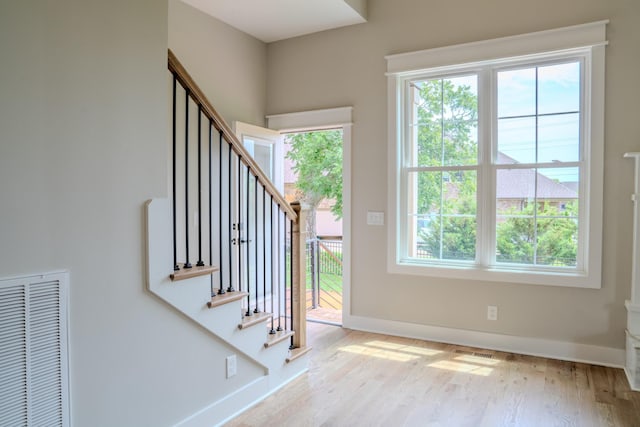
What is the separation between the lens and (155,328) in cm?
204

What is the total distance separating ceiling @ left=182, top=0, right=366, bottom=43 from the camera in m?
3.64

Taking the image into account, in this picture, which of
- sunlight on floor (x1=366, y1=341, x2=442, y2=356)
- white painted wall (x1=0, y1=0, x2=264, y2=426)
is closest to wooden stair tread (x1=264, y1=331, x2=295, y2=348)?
white painted wall (x1=0, y1=0, x2=264, y2=426)

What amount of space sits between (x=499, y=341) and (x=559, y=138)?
174cm

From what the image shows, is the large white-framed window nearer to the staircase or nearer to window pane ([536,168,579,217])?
window pane ([536,168,579,217])

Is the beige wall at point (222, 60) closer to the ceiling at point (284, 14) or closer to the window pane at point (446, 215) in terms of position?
the ceiling at point (284, 14)

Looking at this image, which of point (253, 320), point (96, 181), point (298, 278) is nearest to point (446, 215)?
point (298, 278)

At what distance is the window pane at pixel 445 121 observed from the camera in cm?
375

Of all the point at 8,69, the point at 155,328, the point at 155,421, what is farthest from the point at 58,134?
the point at 155,421

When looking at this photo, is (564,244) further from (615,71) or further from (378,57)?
(378,57)

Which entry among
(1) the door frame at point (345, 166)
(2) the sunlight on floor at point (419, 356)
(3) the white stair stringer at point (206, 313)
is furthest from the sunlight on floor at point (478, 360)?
(3) the white stair stringer at point (206, 313)

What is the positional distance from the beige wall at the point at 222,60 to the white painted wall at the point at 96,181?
1628 millimetres

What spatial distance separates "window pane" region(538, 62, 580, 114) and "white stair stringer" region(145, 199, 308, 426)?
2782 millimetres

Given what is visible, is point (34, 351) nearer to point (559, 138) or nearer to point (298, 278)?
point (298, 278)

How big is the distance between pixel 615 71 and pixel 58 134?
362 cm
